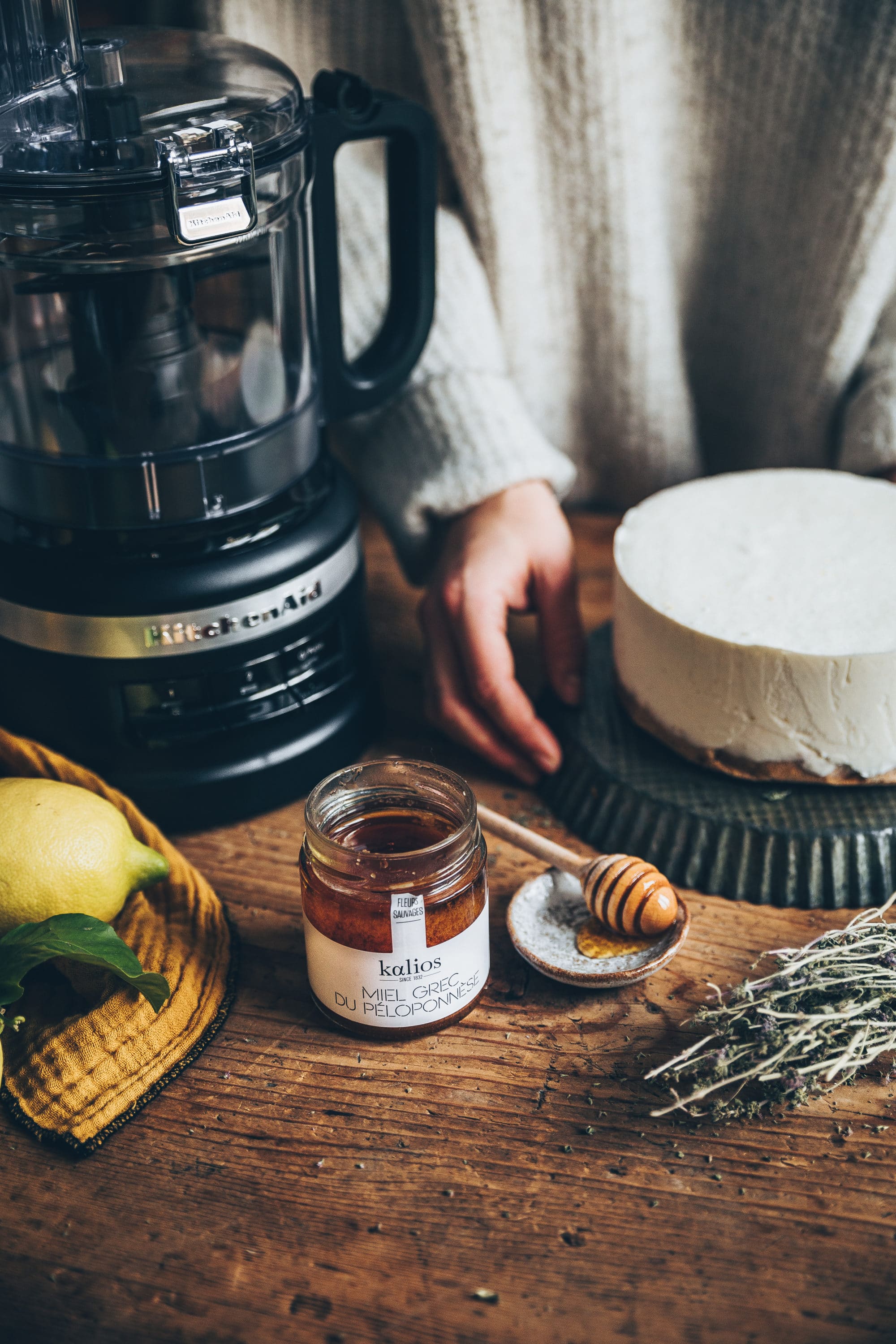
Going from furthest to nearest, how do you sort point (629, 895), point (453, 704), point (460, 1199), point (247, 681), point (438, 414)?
point (438, 414) < point (453, 704) < point (247, 681) < point (629, 895) < point (460, 1199)

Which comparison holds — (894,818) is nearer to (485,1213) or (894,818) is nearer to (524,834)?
(524,834)

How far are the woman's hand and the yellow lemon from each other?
30 cm

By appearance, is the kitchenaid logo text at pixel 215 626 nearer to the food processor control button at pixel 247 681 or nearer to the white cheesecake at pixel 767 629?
the food processor control button at pixel 247 681

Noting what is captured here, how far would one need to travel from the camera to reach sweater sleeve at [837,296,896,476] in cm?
109

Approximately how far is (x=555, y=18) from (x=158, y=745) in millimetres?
773

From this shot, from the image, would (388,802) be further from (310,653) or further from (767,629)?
(767,629)

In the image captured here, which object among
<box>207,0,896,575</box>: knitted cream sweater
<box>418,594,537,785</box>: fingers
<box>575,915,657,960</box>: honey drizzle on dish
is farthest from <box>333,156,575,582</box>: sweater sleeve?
<box>575,915,657,960</box>: honey drizzle on dish

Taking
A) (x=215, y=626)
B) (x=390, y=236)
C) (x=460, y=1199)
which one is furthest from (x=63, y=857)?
(x=390, y=236)

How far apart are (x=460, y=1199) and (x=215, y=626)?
0.40m

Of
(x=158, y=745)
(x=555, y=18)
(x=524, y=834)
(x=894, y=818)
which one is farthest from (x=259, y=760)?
(x=555, y=18)

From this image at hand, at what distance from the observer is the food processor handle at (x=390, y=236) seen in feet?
2.65

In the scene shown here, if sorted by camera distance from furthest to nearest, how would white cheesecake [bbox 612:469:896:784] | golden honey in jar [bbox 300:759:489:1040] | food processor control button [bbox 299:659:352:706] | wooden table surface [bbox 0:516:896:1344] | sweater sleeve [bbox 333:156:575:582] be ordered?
sweater sleeve [bbox 333:156:575:582]
food processor control button [bbox 299:659:352:706]
white cheesecake [bbox 612:469:896:784]
golden honey in jar [bbox 300:759:489:1040]
wooden table surface [bbox 0:516:896:1344]

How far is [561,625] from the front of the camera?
3.20 ft

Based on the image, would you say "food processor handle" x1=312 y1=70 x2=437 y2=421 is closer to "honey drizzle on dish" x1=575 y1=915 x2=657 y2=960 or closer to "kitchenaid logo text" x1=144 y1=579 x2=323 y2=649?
"kitchenaid logo text" x1=144 y1=579 x2=323 y2=649
